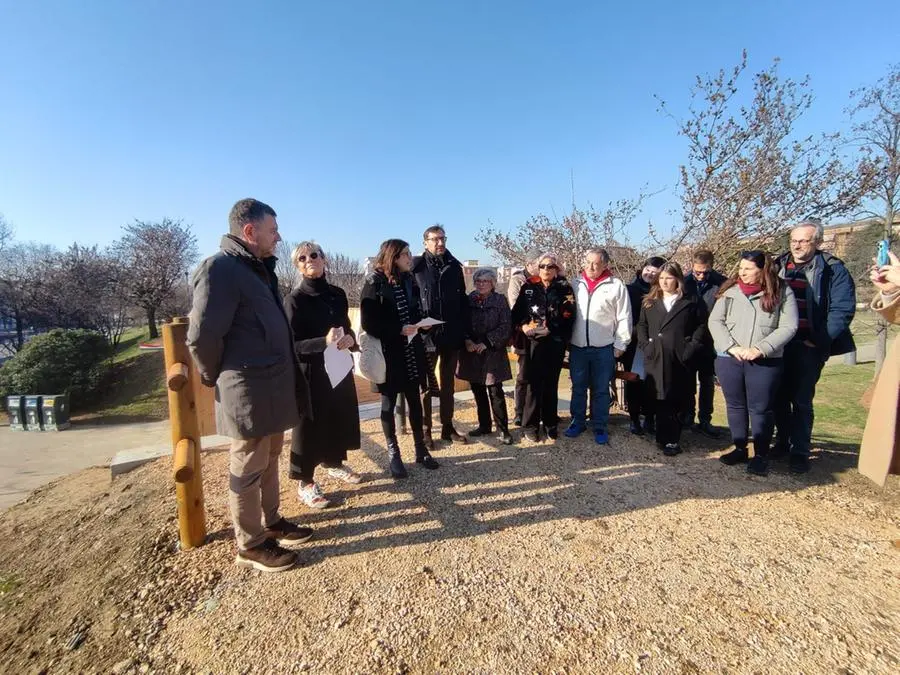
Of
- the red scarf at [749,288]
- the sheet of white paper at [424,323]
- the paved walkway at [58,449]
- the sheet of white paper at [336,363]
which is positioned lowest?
the paved walkway at [58,449]

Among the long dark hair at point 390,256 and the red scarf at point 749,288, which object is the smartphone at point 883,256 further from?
the long dark hair at point 390,256

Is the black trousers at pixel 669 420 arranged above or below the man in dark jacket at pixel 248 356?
below

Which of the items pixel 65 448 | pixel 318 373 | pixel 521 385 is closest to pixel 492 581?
pixel 318 373

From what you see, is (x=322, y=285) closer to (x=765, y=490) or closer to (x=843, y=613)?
(x=843, y=613)

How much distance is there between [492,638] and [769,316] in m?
3.28

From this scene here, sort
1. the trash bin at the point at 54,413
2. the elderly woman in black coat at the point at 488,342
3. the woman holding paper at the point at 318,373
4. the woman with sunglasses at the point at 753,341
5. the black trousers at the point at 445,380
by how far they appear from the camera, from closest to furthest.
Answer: the woman holding paper at the point at 318,373 → the woman with sunglasses at the point at 753,341 → the black trousers at the point at 445,380 → the elderly woman in black coat at the point at 488,342 → the trash bin at the point at 54,413

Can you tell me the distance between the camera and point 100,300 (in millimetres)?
19422

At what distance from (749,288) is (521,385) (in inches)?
90.5

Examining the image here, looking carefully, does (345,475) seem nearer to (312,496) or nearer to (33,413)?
(312,496)

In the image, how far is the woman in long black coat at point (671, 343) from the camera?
4.10 metres

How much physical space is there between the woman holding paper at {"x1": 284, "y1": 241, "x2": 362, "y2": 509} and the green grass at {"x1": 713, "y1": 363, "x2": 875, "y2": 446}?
4.92 m

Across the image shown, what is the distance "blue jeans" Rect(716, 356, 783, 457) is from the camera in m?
3.68

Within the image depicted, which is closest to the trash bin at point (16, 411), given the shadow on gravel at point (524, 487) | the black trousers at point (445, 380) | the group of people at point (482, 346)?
the shadow on gravel at point (524, 487)

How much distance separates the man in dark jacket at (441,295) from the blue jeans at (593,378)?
125 centimetres
